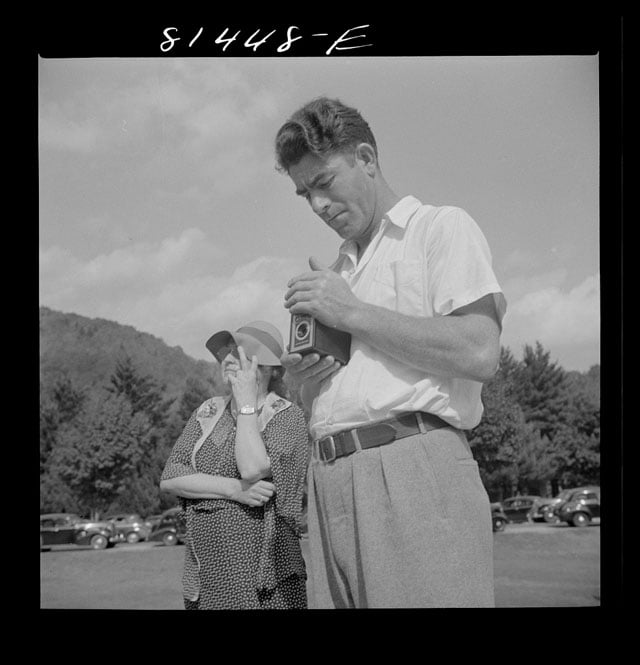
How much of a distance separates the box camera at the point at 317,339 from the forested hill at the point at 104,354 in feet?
2.23

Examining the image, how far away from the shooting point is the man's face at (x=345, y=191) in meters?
3.00

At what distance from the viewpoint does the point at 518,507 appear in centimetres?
336

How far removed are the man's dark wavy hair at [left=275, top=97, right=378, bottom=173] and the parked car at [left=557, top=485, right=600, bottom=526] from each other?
5.11 ft

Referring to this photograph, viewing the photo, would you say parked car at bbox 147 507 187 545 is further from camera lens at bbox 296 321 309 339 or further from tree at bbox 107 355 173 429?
camera lens at bbox 296 321 309 339

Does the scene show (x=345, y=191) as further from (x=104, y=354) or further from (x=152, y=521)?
(x=152, y=521)

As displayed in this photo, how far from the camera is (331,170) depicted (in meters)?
3.01

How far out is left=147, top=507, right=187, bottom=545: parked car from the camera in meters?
3.32

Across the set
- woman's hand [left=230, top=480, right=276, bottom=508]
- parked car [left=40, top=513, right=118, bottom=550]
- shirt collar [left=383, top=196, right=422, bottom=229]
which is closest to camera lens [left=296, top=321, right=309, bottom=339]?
shirt collar [left=383, top=196, right=422, bottom=229]

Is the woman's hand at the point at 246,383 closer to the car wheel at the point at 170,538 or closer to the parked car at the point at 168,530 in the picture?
the parked car at the point at 168,530

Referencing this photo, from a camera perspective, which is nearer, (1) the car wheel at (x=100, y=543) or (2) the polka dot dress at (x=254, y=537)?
(2) the polka dot dress at (x=254, y=537)

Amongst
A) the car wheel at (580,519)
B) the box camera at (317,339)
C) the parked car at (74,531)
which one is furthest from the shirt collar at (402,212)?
the parked car at (74,531)

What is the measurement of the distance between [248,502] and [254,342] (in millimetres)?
618
